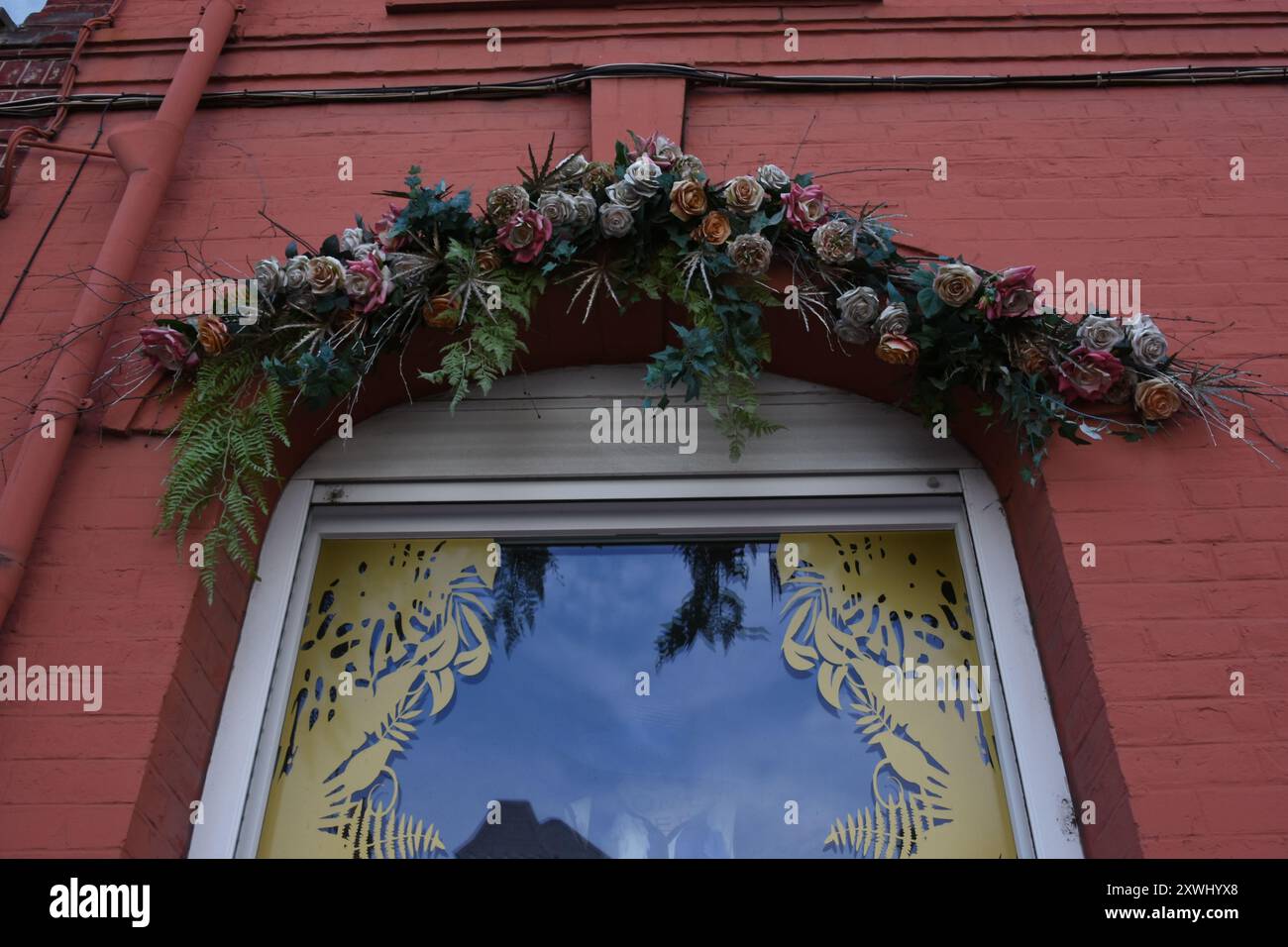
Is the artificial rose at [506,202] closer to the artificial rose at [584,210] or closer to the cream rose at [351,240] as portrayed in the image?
the artificial rose at [584,210]

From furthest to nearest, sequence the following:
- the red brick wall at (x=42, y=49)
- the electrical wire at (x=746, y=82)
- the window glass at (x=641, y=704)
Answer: the red brick wall at (x=42, y=49), the electrical wire at (x=746, y=82), the window glass at (x=641, y=704)

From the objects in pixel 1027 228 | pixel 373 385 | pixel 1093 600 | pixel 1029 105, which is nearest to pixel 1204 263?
pixel 1027 228

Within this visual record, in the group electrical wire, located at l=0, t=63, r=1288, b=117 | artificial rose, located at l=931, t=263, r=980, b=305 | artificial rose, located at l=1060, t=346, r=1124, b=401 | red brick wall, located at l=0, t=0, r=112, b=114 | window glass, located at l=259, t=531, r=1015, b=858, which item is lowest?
window glass, located at l=259, t=531, r=1015, b=858

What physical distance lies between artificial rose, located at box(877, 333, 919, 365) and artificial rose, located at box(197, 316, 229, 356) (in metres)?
1.76

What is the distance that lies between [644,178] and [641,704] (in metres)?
1.42

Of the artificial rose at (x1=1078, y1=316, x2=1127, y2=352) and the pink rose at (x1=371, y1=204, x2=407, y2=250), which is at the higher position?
the pink rose at (x1=371, y1=204, x2=407, y2=250)

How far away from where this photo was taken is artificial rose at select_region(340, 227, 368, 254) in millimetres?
3525

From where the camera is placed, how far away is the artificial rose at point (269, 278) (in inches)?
135

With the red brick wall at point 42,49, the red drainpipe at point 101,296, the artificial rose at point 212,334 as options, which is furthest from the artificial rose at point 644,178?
the red brick wall at point 42,49

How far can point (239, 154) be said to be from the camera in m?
4.11

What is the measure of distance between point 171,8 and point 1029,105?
2997mm

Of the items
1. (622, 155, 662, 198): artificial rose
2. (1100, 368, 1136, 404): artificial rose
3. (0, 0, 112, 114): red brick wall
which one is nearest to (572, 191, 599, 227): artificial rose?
(622, 155, 662, 198): artificial rose

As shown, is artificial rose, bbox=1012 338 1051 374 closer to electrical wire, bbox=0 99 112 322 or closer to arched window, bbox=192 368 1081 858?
arched window, bbox=192 368 1081 858

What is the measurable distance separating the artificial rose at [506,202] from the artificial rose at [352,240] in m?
0.39
